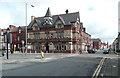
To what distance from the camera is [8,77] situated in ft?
30.0

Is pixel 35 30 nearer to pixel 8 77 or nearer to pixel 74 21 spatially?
pixel 74 21

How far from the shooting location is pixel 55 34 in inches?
1813

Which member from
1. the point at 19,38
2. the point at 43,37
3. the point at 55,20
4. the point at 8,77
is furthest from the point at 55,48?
the point at 8,77

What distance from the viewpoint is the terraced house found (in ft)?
144

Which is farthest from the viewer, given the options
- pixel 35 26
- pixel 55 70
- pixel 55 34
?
pixel 35 26

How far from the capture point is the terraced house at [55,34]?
4391cm

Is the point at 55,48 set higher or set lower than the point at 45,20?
lower

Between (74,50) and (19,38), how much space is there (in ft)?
80.6

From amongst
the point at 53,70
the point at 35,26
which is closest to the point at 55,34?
the point at 35,26

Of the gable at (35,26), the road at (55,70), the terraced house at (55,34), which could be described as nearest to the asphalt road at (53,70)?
the road at (55,70)

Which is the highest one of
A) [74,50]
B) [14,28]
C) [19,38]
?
[14,28]

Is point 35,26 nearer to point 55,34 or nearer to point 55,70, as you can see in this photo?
point 55,34

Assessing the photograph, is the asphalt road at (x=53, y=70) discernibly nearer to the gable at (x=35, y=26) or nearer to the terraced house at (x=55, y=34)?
the terraced house at (x=55, y=34)

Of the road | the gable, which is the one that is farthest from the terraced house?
the road
